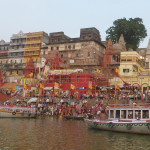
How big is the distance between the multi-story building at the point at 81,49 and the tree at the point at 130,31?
427cm

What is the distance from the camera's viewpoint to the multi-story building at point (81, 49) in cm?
5500

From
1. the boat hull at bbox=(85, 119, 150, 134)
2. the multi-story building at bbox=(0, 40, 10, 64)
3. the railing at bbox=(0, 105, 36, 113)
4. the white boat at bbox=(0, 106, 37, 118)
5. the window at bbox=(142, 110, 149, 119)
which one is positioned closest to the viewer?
the boat hull at bbox=(85, 119, 150, 134)

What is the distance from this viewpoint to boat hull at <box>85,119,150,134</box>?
20.1 metres

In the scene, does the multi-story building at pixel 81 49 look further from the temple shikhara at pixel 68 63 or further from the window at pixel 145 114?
the window at pixel 145 114

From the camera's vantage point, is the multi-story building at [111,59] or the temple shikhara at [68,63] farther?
the multi-story building at [111,59]

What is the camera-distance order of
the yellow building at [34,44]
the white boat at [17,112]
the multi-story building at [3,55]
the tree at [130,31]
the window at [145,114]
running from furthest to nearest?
1. the yellow building at [34,44]
2. the multi-story building at [3,55]
3. the tree at [130,31]
4. the white boat at [17,112]
5. the window at [145,114]

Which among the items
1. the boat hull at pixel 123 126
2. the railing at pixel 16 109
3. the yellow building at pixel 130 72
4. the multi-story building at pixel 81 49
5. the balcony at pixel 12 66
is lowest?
the boat hull at pixel 123 126

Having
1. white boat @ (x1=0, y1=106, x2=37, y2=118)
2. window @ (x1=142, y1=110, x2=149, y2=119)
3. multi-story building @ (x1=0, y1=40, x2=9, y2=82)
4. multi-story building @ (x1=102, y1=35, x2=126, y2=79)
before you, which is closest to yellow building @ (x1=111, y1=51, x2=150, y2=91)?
multi-story building @ (x1=102, y1=35, x2=126, y2=79)

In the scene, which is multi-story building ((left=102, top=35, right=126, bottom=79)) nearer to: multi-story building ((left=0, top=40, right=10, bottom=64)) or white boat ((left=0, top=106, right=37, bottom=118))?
white boat ((left=0, top=106, right=37, bottom=118))

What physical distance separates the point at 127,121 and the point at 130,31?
40580 mm

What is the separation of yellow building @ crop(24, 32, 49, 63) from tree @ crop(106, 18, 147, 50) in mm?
17843

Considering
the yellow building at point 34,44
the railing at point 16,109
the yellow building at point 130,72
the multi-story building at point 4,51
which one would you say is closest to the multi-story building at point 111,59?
the yellow building at point 130,72

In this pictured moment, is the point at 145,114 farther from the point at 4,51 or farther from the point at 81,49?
the point at 4,51

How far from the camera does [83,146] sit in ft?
52.3
